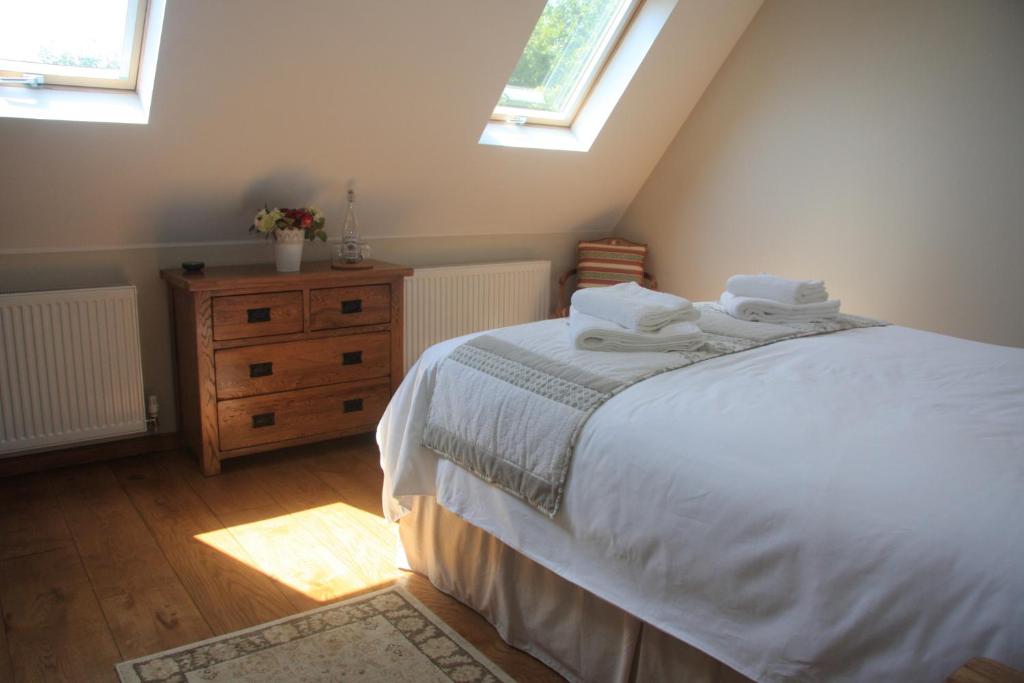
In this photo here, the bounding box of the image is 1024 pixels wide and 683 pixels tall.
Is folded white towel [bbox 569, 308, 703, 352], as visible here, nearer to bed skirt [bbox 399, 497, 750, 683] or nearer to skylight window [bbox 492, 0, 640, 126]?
bed skirt [bbox 399, 497, 750, 683]

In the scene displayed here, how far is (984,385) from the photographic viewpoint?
197 cm

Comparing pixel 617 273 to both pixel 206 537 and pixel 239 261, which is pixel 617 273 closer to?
pixel 239 261

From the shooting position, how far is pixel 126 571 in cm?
237

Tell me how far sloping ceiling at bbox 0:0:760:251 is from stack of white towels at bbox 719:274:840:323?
49.6 inches

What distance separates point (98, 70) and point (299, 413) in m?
1.36

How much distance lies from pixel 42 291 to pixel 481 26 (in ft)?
5.82

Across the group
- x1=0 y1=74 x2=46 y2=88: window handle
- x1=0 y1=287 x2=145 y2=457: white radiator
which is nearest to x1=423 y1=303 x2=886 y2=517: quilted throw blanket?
x1=0 y1=287 x2=145 y2=457: white radiator

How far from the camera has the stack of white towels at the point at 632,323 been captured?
2133 mm

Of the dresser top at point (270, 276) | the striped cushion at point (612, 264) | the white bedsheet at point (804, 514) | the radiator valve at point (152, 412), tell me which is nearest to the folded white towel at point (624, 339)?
the white bedsheet at point (804, 514)

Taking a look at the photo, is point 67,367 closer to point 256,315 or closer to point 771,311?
point 256,315

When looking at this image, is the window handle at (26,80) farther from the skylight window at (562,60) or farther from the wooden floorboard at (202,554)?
the skylight window at (562,60)

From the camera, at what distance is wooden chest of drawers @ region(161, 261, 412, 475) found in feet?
9.82

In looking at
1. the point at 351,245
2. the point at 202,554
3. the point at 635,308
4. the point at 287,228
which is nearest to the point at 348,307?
the point at 351,245

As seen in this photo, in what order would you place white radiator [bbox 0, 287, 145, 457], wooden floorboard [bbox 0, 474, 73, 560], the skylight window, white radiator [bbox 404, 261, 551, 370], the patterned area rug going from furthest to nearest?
white radiator [bbox 404, 261, 551, 370]
the skylight window
white radiator [bbox 0, 287, 145, 457]
wooden floorboard [bbox 0, 474, 73, 560]
the patterned area rug
